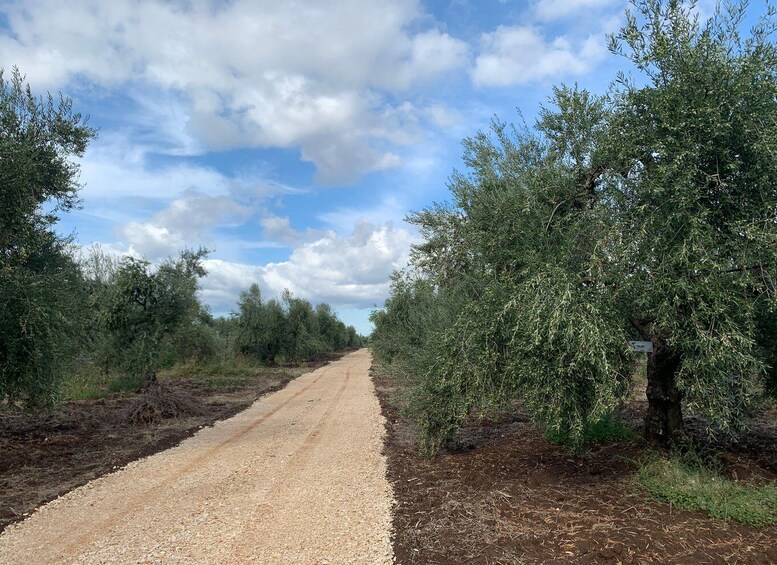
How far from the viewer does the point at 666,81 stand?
691cm

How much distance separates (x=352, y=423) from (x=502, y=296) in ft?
31.3

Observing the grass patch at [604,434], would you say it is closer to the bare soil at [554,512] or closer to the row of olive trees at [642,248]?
the bare soil at [554,512]

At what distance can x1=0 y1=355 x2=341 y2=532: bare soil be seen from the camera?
340 inches

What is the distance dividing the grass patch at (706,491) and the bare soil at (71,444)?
8694 millimetres

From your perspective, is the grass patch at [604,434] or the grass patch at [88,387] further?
the grass patch at [88,387]

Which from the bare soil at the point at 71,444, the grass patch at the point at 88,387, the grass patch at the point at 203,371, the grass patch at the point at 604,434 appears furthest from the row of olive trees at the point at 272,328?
the grass patch at the point at 604,434

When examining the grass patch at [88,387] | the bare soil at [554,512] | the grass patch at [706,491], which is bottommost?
the grass patch at [88,387]

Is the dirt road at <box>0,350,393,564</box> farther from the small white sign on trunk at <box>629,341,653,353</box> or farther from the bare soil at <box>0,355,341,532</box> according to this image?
the small white sign on trunk at <box>629,341,653,353</box>

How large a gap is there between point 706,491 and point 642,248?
3145mm

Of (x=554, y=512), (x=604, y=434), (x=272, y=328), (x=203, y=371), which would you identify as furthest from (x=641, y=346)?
(x=272, y=328)

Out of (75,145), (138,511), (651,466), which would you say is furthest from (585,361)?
(75,145)

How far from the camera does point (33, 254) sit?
34.8ft

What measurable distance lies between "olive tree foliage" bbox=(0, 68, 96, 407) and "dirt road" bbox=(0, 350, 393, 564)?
268 cm

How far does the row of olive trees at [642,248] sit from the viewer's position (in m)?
5.98
